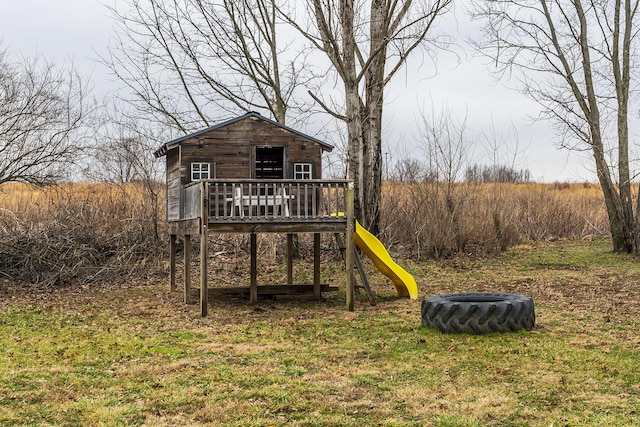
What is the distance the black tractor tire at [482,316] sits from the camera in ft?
34.8

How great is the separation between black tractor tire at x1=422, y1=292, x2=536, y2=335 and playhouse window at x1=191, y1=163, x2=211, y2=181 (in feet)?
19.7

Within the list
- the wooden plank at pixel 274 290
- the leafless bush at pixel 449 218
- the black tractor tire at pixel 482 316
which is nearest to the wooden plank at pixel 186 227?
the wooden plank at pixel 274 290

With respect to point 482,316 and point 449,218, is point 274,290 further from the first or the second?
point 449,218

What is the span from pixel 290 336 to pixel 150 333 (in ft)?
7.21

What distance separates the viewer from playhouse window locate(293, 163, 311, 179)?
15.4 metres

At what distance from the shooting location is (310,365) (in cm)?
897

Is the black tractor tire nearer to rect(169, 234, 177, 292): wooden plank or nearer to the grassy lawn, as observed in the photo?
the grassy lawn

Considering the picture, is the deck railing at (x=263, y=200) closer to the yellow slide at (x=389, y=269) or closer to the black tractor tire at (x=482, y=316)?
the yellow slide at (x=389, y=269)

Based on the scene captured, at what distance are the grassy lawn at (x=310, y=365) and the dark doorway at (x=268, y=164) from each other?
2753mm

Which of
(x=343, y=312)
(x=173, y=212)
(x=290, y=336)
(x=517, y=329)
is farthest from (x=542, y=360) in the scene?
(x=173, y=212)

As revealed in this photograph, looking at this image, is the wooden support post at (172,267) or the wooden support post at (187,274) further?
the wooden support post at (172,267)

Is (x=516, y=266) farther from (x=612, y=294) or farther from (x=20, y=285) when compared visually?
(x=20, y=285)

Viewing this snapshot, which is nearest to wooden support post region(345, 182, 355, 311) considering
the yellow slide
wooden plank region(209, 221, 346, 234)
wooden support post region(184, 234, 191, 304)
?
wooden plank region(209, 221, 346, 234)

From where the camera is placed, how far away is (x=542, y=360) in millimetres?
9039
